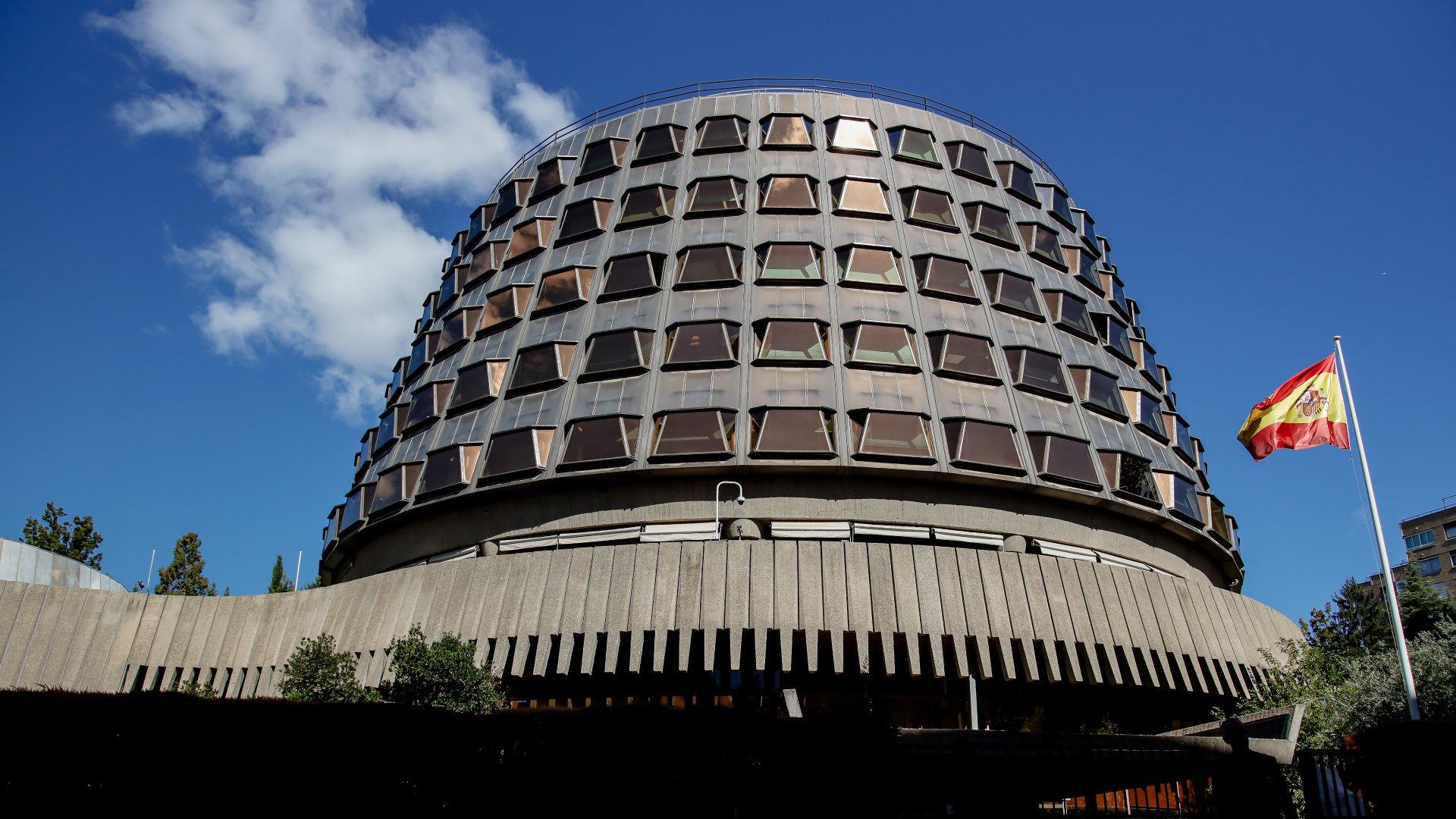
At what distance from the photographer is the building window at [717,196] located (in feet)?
129

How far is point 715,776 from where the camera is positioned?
14.1m

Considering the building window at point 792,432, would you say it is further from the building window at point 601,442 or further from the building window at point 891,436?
the building window at point 601,442

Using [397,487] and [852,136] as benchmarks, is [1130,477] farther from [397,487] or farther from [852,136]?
[397,487]

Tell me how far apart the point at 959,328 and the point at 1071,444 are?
550cm

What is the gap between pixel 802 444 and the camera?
105 ft

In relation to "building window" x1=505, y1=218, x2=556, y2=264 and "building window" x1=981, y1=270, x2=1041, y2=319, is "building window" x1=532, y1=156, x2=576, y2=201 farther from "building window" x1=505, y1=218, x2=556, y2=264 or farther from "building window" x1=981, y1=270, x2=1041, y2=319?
"building window" x1=981, y1=270, x2=1041, y2=319

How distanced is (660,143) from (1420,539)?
277 feet

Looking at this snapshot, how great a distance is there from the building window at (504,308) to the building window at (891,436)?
14.1 meters

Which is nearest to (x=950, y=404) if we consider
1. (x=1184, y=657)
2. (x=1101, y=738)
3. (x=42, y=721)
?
(x=1184, y=657)

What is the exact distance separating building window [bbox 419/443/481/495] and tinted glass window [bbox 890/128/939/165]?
20.4 m

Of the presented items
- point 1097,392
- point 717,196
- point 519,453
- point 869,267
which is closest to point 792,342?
point 869,267

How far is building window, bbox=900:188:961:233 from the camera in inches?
1574

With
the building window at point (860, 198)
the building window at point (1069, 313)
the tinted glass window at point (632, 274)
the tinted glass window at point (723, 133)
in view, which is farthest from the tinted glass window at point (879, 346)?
the tinted glass window at point (723, 133)

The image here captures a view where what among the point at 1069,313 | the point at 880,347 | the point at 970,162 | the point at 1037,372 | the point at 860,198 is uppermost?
the point at 970,162
